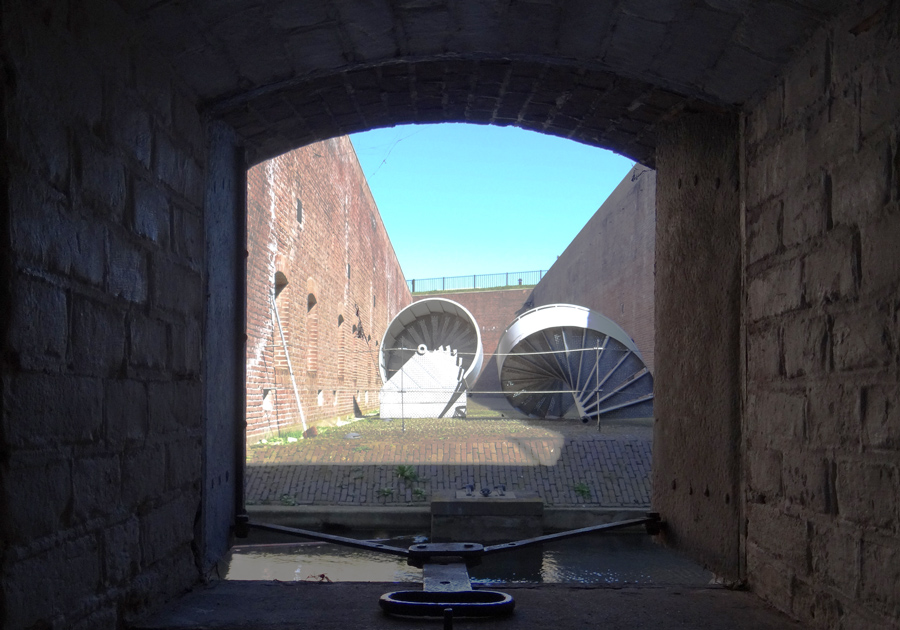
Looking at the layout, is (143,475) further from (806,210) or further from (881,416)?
(806,210)

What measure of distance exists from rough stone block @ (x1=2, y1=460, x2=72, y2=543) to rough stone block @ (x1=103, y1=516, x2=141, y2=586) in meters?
0.29

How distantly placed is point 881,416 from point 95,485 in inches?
86.0

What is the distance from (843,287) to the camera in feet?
7.12

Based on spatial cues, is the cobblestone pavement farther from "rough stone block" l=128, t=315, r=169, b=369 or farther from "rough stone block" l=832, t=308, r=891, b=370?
"rough stone block" l=832, t=308, r=891, b=370

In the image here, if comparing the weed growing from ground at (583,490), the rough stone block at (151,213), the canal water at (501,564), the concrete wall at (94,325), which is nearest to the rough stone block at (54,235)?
the concrete wall at (94,325)

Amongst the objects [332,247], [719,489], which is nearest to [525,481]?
[719,489]

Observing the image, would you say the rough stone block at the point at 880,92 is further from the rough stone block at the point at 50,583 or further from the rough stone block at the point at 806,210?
the rough stone block at the point at 50,583

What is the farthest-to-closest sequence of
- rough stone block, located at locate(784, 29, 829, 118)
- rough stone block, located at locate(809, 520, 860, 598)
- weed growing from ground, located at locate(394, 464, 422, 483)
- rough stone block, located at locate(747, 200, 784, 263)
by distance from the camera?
weed growing from ground, located at locate(394, 464, 422, 483) → rough stone block, located at locate(747, 200, 784, 263) → rough stone block, located at locate(784, 29, 829, 118) → rough stone block, located at locate(809, 520, 860, 598)

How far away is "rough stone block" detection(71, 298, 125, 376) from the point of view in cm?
196

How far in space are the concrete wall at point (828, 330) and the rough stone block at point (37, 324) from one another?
2.17 metres

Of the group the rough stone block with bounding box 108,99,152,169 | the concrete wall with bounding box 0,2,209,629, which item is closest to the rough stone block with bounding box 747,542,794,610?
the concrete wall with bounding box 0,2,209,629

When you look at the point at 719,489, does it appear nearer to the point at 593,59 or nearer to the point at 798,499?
the point at 798,499

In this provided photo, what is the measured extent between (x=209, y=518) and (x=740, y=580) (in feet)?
7.28

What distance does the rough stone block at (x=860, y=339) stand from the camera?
1.95 meters
